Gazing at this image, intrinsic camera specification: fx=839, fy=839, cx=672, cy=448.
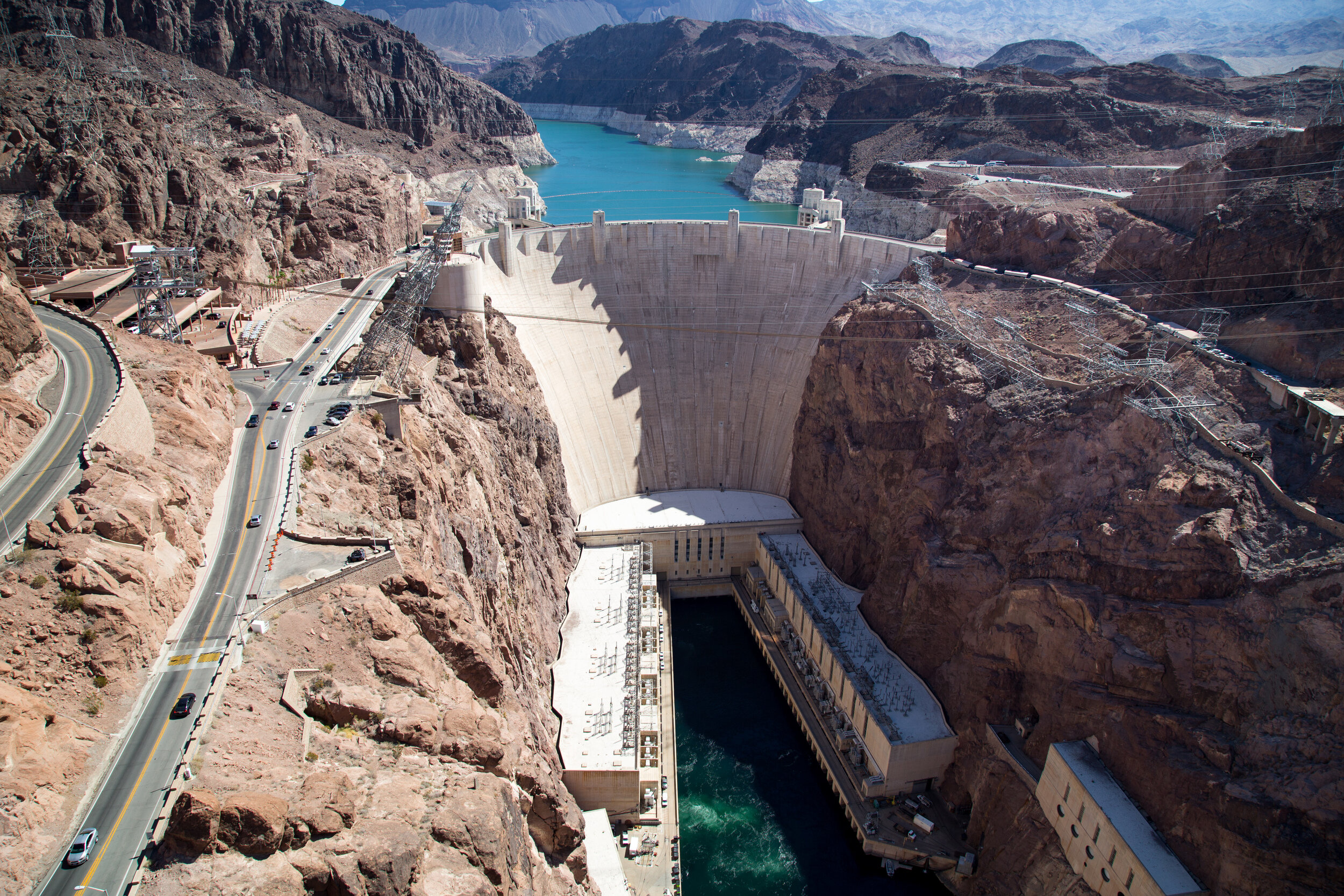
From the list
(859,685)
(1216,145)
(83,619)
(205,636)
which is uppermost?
(1216,145)

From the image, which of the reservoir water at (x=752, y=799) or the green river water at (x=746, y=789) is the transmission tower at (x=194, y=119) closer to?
the green river water at (x=746, y=789)

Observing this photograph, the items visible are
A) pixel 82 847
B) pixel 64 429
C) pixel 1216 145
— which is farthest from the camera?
pixel 1216 145

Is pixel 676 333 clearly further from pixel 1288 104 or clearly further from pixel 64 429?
pixel 1288 104

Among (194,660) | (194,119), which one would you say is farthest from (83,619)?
(194,119)

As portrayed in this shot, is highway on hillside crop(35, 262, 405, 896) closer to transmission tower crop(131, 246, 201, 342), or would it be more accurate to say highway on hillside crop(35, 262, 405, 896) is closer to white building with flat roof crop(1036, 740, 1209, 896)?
transmission tower crop(131, 246, 201, 342)

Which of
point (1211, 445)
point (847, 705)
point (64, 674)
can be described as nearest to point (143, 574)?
point (64, 674)

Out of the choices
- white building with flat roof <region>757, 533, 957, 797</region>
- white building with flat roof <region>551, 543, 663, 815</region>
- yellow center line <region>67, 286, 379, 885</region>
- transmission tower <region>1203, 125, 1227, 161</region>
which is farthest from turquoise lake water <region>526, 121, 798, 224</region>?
yellow center line <region>67, 286, 379, 885</region>

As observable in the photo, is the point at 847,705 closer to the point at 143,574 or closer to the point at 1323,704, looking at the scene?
the point at 1323,704

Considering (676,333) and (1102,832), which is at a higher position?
(676,333)

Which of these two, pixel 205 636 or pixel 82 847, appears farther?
pixel 205 636
